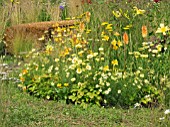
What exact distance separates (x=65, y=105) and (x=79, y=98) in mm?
213

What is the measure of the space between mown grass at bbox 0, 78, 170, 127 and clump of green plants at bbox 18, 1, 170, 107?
0.70ft

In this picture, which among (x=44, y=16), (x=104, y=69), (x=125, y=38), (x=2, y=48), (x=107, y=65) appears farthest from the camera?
(x=44, y=16)

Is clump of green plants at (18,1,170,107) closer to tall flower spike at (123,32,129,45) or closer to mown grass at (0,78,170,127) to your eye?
tall flower spike at (123,32,129,45)

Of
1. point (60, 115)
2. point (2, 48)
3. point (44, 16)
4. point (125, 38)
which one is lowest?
point (60, 115)

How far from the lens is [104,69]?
6555mm

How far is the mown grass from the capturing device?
5516mm

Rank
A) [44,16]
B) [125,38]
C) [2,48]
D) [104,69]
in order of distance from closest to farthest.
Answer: [104,69], [125,38], [2,48], [44,16]

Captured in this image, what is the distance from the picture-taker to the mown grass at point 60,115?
5516mm

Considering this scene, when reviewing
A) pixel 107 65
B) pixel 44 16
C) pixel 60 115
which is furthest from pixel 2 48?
pixel 60 115

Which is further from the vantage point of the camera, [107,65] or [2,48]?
[2,48]

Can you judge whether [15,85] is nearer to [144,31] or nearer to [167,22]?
[144,31]

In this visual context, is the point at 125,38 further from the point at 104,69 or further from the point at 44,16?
the point at 44,16

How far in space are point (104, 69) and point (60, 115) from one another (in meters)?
1.02

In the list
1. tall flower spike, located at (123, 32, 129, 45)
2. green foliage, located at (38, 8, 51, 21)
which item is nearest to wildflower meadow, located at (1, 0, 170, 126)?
tall flower spike, located at (123, 32, 129, 45)
